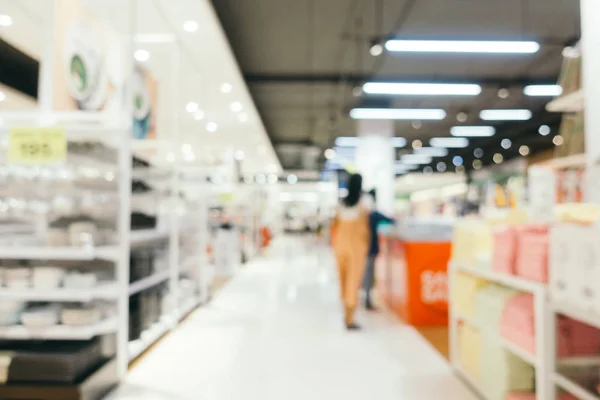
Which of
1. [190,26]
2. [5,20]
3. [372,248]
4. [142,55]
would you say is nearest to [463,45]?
[372,248]

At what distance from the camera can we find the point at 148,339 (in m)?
4.27

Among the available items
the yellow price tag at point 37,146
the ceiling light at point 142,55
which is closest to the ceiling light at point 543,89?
the ceiling light at point 142,55

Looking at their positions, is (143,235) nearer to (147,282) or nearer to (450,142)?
(147,282)

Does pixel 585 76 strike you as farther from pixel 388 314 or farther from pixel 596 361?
pixel 388 314

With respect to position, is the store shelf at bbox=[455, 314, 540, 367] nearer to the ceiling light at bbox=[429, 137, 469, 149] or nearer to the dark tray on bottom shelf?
the dark tray on bottom shelf

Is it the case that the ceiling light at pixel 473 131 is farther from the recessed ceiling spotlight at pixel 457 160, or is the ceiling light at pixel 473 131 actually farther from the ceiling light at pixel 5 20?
the ceiling light at pixel 5 20

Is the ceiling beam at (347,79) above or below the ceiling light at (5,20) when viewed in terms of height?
above

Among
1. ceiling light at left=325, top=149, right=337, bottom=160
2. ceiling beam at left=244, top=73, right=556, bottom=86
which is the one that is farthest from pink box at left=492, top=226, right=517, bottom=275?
ceiling light at left=325, top=149, right=337, bottom=160

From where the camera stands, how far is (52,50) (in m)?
3.34

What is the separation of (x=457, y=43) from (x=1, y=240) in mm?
4538

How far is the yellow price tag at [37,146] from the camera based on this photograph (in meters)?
2.93

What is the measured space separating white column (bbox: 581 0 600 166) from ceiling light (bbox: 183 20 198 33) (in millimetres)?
3886

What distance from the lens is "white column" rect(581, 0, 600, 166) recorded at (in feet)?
10.6

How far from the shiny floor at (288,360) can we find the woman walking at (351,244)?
0.36 metres
